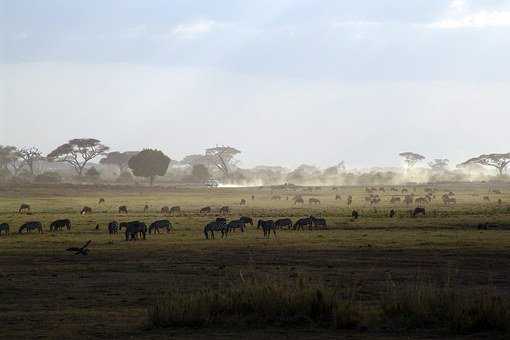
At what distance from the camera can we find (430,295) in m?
14.9

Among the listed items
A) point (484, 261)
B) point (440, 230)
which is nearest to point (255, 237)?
point (440, 230)

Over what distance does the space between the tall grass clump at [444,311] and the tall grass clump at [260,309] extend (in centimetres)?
78

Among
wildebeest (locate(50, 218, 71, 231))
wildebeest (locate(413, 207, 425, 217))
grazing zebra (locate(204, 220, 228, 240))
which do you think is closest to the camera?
grazing zebra (locate(204, 220, 228, 240))

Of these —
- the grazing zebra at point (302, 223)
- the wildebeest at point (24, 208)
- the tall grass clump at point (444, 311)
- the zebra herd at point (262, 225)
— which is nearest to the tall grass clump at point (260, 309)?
the tall grass clump at point (444, 311)

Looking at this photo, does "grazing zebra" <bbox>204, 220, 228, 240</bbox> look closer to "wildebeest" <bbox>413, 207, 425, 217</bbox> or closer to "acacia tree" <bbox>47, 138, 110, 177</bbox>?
"wildebeest" <bbox>413, 207, 425, 217</bbox>

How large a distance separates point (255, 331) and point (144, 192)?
99.6 metres

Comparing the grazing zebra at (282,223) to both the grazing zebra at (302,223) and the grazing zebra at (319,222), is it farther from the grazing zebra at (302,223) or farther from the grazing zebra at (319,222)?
the grazing zebra at (319,222)

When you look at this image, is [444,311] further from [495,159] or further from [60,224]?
[495,159]

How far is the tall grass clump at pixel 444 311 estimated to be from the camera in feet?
45.2

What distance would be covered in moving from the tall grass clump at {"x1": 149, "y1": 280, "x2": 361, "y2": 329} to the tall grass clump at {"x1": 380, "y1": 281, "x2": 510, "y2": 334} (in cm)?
78

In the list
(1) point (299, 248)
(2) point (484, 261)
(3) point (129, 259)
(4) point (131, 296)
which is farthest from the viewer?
(1) point (299, 248)

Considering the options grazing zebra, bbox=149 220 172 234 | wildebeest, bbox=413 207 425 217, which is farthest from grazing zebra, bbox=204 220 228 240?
wildebeest, bbox=413 207 425 217

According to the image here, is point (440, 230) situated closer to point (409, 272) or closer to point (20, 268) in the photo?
point (409, 272)

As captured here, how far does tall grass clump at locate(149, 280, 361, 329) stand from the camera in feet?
48.5
